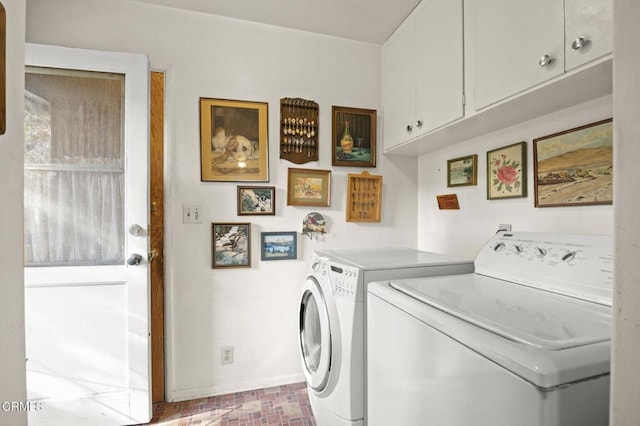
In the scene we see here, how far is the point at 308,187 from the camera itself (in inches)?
80.6

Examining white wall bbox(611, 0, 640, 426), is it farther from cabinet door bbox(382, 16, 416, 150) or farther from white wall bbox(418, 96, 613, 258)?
cabinet door bbox(382, 16, 416, 150)

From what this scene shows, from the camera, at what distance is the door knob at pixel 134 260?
1597 millimetres

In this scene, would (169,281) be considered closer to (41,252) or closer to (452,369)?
(41,252)

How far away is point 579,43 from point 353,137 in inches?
53.7

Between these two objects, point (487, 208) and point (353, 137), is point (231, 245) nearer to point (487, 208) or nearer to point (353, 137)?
point (353, 137)

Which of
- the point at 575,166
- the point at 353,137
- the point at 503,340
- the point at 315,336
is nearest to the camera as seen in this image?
the point at 503,340

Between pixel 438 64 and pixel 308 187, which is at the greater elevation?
pixel 438 64

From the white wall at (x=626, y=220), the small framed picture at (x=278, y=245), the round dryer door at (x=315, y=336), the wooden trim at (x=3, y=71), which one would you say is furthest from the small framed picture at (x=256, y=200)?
the white wall at (x=626, y=220)

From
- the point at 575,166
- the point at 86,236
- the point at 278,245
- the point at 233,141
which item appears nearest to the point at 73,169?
the point at 86,236

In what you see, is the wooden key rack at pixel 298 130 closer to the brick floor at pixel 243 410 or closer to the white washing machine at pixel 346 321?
the white washing machine at pixel 346 321

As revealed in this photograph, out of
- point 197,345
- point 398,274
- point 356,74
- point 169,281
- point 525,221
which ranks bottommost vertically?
point 197,345

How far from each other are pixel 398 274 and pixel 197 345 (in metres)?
1.42

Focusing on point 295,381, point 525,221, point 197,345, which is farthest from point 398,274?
point 197,345

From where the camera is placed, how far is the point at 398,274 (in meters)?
1.26
